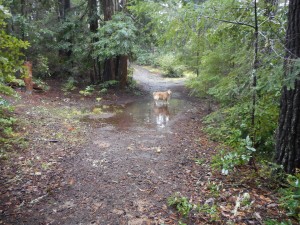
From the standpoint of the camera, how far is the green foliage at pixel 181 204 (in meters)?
3.11

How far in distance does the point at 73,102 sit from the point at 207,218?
883 cm

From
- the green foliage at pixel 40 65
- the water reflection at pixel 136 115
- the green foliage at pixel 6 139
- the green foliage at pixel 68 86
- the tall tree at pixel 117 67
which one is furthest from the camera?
the tall tree at pixel 117 67

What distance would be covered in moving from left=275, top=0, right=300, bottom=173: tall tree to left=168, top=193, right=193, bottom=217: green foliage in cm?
168

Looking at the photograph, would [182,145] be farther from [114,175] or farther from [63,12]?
[63,12]

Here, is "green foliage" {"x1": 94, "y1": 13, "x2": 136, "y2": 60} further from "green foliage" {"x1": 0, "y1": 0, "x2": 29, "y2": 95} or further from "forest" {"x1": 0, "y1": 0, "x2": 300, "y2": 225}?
"green foliage" {"x1": 0, "y1": 0, "x2": 29, "y2": 95}

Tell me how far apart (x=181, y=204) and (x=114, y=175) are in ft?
4.96

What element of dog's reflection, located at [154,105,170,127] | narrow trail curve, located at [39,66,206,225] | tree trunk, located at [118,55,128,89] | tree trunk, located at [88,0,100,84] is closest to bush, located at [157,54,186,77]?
tree trunk, located at [118,55,128,89]

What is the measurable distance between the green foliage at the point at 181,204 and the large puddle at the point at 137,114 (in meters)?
4.05

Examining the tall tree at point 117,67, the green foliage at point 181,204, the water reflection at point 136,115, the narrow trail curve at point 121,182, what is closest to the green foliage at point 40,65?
the tall tree at point 117,67

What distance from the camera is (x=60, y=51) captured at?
574 inches

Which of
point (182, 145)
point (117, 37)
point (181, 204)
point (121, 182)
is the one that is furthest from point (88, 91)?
point (181, 204)

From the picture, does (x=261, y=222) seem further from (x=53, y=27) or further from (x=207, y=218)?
(x=53, y=27)

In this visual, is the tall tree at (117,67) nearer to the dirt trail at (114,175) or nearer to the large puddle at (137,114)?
the large puddle at (137,114)

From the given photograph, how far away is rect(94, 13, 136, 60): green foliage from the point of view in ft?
35.8
